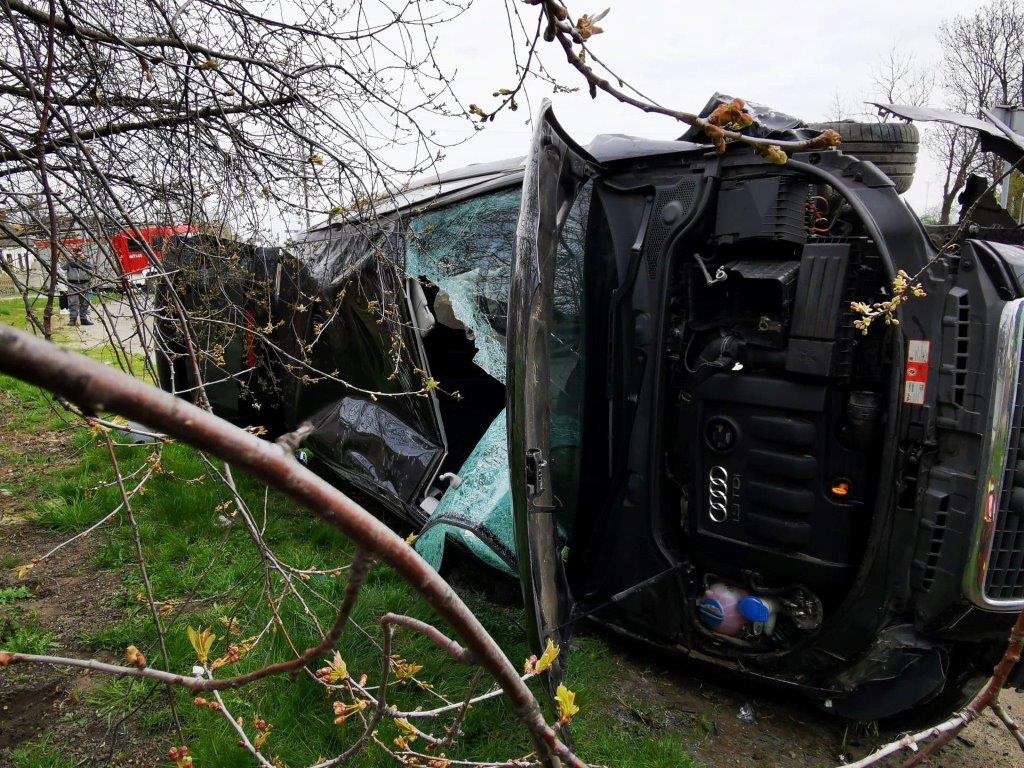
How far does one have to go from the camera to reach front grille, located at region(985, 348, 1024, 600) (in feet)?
7.61

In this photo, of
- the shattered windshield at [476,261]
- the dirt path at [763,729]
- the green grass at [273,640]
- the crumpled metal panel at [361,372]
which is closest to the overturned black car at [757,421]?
the dirt path at [763,729]

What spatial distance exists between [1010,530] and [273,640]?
2894 millimetres

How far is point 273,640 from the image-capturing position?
3.21 m

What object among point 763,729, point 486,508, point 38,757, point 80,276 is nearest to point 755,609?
point 763,729

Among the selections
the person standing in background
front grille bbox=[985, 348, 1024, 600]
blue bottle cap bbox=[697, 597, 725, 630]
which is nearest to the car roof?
the person standing in background

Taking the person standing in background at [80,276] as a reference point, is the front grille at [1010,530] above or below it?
below

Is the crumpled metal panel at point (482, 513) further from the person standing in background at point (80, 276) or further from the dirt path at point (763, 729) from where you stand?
the person standing in background at point (80, 276)

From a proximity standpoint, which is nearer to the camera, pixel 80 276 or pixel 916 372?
pixel 916 372

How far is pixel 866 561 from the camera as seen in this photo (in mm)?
2576

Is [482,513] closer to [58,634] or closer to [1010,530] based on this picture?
[1010,530]

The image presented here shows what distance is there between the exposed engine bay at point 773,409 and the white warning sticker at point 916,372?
12cm

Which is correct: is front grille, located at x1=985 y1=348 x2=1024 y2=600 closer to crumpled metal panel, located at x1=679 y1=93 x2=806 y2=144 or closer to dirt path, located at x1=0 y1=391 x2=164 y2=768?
crumpled metal panel, located at x1=679 y1=93 x2=806 y2=144

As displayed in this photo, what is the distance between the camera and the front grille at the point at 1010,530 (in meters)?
2.32

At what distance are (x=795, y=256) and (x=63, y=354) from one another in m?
2.67
